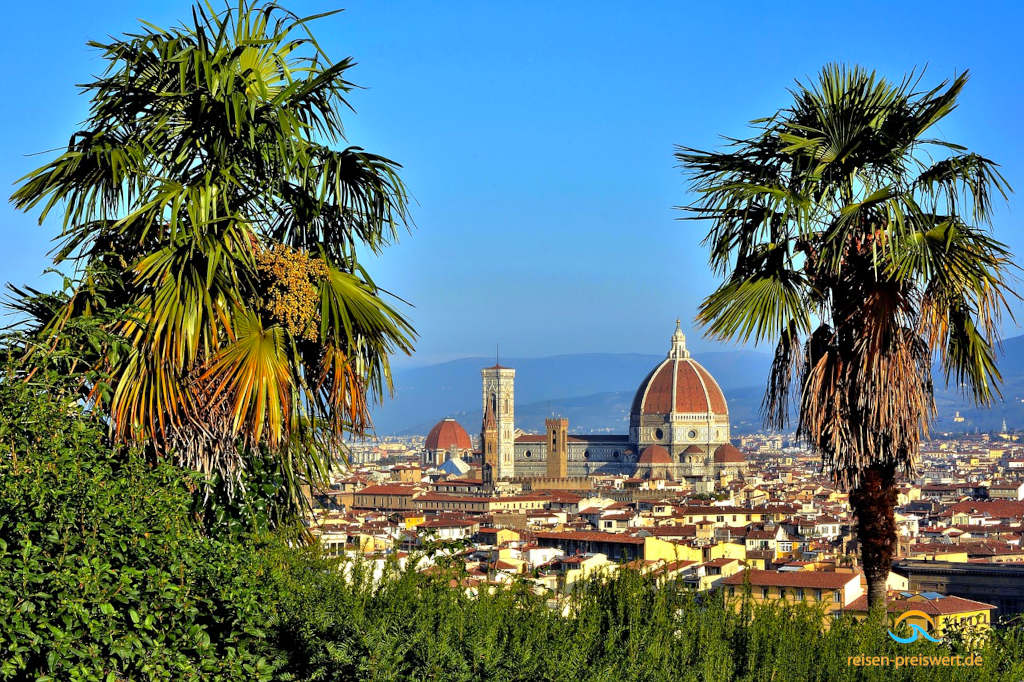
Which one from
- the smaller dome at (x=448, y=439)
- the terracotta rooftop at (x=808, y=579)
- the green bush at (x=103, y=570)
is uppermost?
the smaller dome at (x=448, y=439)

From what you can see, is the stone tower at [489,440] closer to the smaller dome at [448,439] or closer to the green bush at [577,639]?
the smaller dome at [448,439]

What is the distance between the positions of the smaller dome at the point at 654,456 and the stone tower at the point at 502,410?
10146 millimetres

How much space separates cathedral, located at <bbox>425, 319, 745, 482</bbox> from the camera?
91.6 metres

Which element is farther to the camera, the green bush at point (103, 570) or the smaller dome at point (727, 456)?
the smaller dome at point (727, 456)

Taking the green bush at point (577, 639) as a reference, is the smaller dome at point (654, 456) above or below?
above

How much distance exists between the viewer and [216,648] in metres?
3.51

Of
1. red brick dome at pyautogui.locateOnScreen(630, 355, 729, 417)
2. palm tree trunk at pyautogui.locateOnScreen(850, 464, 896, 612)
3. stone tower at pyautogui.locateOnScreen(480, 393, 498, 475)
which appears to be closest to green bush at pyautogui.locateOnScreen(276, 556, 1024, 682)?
palm tree trunk at pyautogui.locateOnScreen(850, 464, 896, 612)

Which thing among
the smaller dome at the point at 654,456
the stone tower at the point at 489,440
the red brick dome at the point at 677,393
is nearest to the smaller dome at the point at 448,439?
the stone tower at the point at 489,440

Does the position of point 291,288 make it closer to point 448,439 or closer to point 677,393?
point 677,393

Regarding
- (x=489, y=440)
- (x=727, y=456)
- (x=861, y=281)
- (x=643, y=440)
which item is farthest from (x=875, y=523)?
(x=643, y=440)

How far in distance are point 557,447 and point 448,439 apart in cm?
2793

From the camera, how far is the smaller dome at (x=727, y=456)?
306 ft

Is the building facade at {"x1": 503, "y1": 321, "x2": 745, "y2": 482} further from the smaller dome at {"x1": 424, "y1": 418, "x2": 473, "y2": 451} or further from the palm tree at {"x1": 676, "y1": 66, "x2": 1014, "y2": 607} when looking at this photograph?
the palm tree at {"x1": 676, "y1": 66, "x2": 1014, "y2": 607}

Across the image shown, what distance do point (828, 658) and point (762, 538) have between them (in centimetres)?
3287
